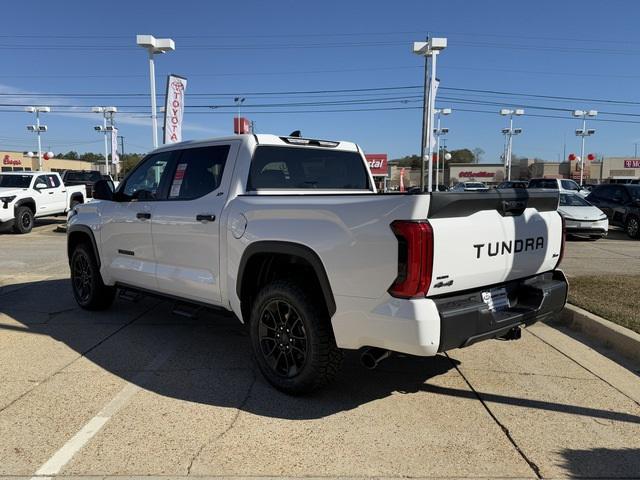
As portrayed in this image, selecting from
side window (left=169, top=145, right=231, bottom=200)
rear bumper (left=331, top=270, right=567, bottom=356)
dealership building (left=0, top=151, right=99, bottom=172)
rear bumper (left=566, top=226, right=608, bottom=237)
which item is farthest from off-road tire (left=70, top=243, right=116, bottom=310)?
dealership building (left=0, top=151, right=99, bottom=172)

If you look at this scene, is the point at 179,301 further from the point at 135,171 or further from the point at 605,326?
the point at 605,326

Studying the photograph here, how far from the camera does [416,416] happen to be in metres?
3.72

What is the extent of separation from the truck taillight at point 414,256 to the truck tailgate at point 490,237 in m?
0.05

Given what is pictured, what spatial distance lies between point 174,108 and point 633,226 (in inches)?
552

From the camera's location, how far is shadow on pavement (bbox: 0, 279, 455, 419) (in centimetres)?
400

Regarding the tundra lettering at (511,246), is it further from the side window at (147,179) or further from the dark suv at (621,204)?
the dark suv at (621,204)

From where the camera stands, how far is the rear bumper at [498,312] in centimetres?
323

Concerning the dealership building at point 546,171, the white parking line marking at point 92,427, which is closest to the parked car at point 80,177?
the white parking line marking at point 92,427

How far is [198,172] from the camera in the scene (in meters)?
4.90

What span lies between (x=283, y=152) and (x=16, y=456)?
3.07 metres

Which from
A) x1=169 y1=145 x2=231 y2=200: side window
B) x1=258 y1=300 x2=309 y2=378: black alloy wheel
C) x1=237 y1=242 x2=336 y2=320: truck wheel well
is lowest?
x1=258 y1=300 x2=309 y2=378: black alloy wheel

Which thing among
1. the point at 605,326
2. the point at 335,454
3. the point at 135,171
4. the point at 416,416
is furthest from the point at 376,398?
the point at 135,171

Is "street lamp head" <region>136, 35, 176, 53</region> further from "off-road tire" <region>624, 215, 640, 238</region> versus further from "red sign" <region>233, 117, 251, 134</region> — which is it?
"off-road tire" <region>624, 215, 640, 238</region>

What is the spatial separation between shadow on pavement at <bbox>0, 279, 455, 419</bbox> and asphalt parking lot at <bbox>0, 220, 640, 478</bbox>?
0.8 inches
